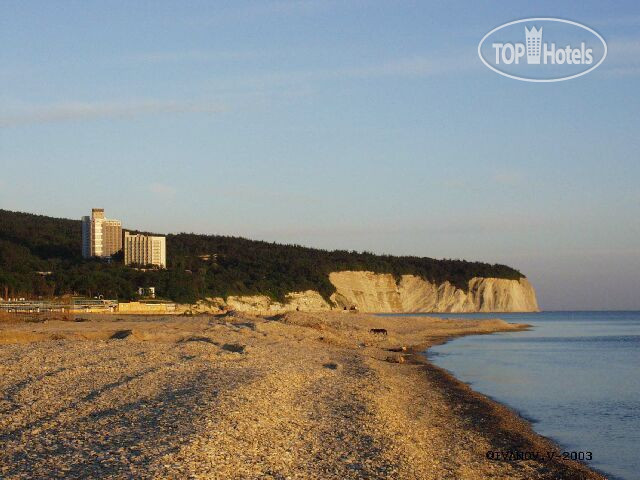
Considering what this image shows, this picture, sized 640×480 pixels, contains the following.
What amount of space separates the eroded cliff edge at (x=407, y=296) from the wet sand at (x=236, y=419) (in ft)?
209

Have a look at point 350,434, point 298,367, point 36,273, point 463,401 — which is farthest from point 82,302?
point 350,434

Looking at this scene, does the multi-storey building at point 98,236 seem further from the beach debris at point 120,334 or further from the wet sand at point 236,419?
the wet sand at point 236,419

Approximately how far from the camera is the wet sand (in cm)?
1011

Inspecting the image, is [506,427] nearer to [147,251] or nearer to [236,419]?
[236,419]

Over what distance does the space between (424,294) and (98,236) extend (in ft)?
196

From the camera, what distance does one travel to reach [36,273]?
2896 inches

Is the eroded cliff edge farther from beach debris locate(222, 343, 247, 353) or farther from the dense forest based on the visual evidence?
beach debris locate(222, 343, 247, 353)

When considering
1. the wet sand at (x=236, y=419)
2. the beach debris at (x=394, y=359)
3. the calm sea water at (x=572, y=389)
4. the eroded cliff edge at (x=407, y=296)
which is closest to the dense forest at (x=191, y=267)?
the eroded cliff edge at (x=407, y=296)

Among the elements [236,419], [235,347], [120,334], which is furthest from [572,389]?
[120,334]

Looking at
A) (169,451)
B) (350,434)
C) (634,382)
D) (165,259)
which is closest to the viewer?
(169,451)

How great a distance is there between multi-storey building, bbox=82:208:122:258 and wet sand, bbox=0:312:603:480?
68.3m

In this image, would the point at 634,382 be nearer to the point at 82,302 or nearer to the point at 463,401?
the point at 463,401

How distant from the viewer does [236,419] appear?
12.6 metres

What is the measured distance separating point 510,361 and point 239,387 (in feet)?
71.9
